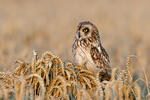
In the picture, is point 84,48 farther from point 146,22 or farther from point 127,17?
point 127,17

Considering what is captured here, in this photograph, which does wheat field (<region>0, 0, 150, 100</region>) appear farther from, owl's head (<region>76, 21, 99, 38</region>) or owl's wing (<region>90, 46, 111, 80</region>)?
owl's head (<region>76, 21, 99, 38</region>)

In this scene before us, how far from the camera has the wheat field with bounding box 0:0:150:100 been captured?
3812 millimetres

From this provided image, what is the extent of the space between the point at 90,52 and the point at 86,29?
1.08 feet

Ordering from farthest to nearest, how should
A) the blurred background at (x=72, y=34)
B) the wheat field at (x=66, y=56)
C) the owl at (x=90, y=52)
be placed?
the blurred background at (x=72, y=34)
the owl at (x=90, y=52)
the wheat field at (x=66, y=56)

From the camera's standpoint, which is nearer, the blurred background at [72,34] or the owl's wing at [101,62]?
the owl's wing at [101,62]

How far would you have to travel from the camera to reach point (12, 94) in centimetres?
387

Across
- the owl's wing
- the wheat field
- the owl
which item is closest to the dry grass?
the wheat field

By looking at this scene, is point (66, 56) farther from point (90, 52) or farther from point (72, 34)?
point (72, 34)

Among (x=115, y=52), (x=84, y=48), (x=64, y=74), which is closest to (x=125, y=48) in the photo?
(x=115, y=52)

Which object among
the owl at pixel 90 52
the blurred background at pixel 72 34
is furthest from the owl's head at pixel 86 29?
the blurred background at pixel 72 34

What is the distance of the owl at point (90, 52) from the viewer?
15.4 feet

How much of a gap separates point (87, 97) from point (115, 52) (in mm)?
5629

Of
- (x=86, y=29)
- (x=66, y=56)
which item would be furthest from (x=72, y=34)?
(x=86, y=29)

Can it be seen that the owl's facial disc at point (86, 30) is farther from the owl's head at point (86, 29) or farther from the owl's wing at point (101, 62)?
the owl's wing at point (101, 62)
